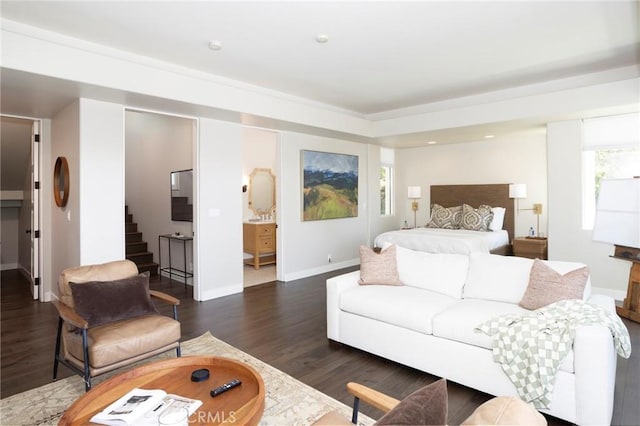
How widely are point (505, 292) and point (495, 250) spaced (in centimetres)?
357

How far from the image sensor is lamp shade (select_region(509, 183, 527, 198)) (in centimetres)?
657

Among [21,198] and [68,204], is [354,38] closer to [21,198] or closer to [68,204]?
[68,204]

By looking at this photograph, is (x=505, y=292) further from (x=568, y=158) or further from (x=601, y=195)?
(x=568, y=158)

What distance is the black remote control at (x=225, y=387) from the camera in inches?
74.6

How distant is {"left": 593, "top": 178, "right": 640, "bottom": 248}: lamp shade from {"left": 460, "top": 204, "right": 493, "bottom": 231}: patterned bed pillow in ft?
14.0

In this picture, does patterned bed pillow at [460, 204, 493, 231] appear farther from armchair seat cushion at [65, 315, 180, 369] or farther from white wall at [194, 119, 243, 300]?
armchair seat cushion at [65, 315, 180, 369]

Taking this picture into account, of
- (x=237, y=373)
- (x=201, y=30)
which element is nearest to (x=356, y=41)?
(x=201, y=30)

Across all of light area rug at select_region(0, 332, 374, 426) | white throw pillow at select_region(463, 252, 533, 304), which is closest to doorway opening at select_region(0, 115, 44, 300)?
light area rug at select_region(0, 332, 374, 426)

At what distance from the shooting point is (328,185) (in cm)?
680

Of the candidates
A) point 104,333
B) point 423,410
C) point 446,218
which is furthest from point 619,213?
point 446,218

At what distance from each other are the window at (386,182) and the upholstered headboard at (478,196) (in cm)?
99

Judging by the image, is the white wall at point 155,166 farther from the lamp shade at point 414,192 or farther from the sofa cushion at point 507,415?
the sofa cushion at point 507,415

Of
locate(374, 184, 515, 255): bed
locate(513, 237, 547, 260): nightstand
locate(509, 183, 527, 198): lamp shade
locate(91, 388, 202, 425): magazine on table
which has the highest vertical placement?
locate(509, 183, 527, 198): lamp shade

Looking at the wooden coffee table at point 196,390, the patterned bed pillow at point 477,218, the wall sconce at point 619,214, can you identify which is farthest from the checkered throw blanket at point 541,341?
the patterned bed pillow at point 477,218
